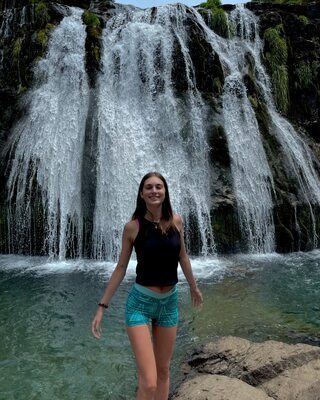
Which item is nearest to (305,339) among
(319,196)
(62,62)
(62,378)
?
(62,378)

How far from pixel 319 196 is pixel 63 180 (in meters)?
8.55

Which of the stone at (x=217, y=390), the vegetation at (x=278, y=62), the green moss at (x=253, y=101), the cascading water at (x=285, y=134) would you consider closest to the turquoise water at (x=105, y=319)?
the stone at (x=217, y=390)

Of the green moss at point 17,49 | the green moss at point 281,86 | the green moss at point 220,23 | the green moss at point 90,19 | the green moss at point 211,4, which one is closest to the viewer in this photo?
the green moss at point 17,49

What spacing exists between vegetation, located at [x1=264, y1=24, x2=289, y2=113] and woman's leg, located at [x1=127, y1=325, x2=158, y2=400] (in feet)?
50.8

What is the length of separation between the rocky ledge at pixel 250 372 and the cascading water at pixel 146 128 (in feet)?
23.3

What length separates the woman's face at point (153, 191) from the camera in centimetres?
354

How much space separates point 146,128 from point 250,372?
10.8m

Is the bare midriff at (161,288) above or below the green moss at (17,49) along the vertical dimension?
below

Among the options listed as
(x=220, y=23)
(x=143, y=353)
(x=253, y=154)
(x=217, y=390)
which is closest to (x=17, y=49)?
(x=220, y=23)

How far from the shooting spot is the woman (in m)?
3.42

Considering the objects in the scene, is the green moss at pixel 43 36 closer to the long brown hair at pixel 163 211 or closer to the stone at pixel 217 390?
the long brown hair at pixel 163 211

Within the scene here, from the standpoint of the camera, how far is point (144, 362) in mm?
3180

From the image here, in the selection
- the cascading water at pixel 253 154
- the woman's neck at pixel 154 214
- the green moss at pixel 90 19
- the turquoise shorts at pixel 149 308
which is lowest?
the turquoise shorts at pixel 149 308

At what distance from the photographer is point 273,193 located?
1361 centimetres
